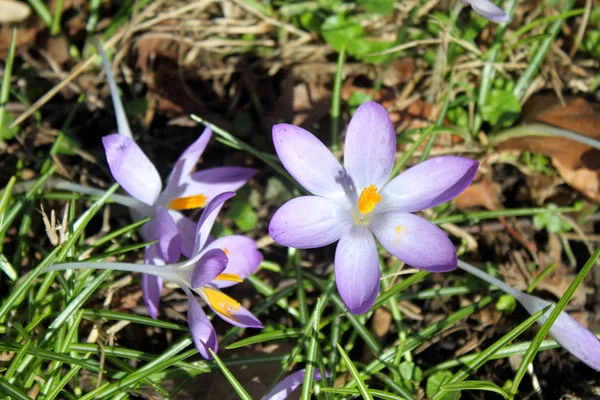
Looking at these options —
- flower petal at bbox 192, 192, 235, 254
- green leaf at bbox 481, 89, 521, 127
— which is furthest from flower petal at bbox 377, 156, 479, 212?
green leaf at bbox 481, 89, 521, 127

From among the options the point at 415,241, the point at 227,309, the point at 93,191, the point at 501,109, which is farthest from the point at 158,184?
the point at 501,109

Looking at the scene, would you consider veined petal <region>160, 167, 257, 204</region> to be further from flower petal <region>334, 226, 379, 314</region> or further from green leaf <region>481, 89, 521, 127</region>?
green leaf <region>481, 89, 521, 127</region>

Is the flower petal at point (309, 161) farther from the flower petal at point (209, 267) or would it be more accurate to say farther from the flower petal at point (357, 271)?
the flower petal at point (209, 267)

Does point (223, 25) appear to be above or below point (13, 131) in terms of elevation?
above

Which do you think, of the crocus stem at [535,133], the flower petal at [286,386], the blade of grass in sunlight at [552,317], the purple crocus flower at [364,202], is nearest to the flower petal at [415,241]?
the purple crocus flower at [364,202]

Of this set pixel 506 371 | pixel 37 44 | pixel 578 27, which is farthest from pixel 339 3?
pixel 506 371

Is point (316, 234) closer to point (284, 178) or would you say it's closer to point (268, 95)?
point (284, 178)
